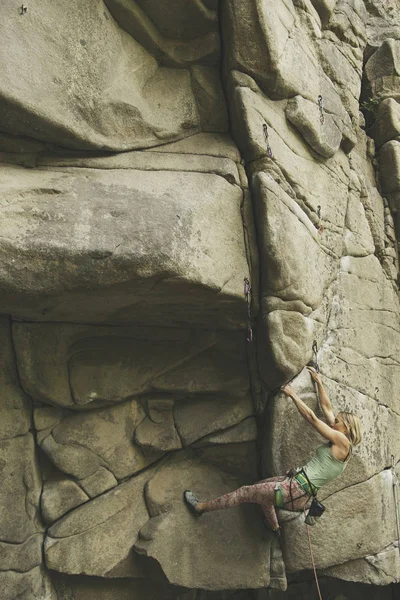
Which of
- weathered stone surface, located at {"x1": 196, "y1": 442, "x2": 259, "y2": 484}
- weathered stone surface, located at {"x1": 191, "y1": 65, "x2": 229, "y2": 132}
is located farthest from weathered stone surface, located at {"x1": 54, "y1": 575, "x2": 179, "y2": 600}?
weathered stone surface, located at {"x1": 191, "y1": 65, "x2": 229, "y2": 132}

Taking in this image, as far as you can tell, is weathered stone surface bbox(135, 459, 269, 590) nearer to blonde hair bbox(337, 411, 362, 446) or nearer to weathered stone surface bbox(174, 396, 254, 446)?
weathered stone surface bbox(174, 396, 254, 446)

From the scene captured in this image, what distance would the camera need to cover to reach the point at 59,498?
4461mm

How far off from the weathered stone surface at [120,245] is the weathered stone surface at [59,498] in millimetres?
1581

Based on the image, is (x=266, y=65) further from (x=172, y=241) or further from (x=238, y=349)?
(x=238, y=349)

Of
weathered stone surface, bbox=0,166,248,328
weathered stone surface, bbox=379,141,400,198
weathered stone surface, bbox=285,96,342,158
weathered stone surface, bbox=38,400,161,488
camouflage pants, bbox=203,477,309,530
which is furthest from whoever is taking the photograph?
weathered stone surface, bbox=379,141,400,198

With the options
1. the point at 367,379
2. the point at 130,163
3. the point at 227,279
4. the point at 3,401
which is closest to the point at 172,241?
the point at 227,279

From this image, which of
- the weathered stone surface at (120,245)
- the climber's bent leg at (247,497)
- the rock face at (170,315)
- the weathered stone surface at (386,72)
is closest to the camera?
the weathered stone surface at (120,245)

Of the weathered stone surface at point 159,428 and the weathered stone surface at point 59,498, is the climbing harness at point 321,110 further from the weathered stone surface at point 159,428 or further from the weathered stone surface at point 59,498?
the weathered stone surface at point 59,498

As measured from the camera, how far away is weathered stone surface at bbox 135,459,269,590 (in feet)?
14.3

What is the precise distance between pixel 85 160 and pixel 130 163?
385 mm

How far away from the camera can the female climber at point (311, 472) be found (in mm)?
3969

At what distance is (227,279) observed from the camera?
3.97 m

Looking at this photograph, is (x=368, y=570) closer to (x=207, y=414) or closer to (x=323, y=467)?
(x=323, y=467)

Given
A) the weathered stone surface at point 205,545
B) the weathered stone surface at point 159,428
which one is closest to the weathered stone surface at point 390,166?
the weathered stone surface at point 159,428
